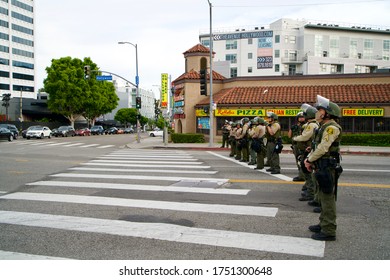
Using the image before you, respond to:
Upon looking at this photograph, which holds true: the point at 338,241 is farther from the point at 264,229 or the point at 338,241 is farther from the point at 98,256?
the point at 98,256

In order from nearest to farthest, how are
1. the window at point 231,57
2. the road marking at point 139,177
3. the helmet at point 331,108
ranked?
1. the helmet at point 331,108
2. the road marking at point 139,177
3. the window at point 231,57

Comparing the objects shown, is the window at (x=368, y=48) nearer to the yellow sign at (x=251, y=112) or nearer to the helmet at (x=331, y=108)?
the yellow sign at (x=251, y=112)

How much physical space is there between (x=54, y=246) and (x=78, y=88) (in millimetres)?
52584

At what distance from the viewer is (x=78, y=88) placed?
5397 centimetres

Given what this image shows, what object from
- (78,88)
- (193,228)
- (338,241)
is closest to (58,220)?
(193,228)

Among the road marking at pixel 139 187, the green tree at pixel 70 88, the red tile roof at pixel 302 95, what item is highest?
the green tree at pixel 70 88

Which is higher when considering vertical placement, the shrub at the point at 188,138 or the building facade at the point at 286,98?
the building facade at the point at 286,98

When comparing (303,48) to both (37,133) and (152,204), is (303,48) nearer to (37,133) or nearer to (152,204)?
(37,133)

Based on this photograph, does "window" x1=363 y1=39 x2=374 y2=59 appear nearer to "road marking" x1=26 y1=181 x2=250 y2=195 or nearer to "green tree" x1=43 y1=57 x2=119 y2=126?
"green tree" x1=43 y1=57 x2=119 y2=126

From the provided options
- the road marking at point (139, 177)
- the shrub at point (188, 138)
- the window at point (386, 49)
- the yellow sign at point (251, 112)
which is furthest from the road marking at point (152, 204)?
the window at point (386, 49)

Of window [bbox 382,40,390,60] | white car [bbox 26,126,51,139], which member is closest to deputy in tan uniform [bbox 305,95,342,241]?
white car [bbox 26,126,51,139]

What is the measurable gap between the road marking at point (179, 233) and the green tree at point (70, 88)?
50735mm

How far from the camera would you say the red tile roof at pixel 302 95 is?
25719mm

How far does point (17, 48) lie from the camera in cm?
7988
